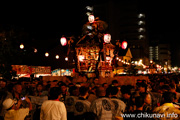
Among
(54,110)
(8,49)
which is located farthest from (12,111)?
(8,49)

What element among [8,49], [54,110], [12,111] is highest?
[8,49]

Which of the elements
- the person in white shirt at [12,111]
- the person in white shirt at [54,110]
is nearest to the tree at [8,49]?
the person in white shirt at [12,111]

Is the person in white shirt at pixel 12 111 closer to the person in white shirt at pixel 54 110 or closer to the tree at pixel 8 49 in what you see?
the person in white shirt at pixel 54 110

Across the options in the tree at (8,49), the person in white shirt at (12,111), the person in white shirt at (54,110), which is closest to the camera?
the person in white shirt at (54,110)

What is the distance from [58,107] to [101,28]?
1122 cm

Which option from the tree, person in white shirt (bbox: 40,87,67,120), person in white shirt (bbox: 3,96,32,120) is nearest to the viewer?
person in white shirt (bbox: 40,87,67,120)

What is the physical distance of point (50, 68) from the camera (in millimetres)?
25984

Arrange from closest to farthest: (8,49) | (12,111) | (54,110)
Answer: (54,110) < (12,111) < (8,49)

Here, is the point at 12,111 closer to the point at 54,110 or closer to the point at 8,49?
the point at 54,110

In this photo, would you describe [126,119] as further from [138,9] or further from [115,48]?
[138,9]

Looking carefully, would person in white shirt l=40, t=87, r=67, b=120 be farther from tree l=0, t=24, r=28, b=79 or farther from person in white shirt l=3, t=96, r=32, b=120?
tree l=0, t=24, r=28, b=79

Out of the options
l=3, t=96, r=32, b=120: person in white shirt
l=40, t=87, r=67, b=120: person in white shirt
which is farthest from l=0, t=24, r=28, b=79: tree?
l=40, t=87, r=67, b=120: person in white shirt

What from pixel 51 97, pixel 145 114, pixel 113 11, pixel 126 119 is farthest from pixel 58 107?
pixel 113 11

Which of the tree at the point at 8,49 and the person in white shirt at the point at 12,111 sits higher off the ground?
the tree at the point at 8,49
